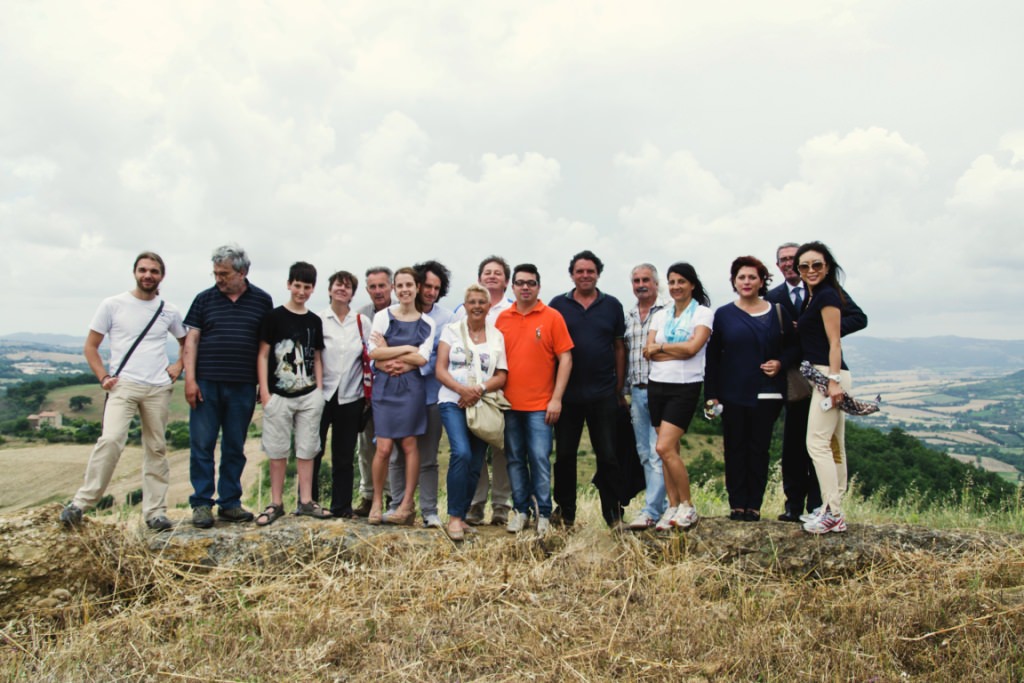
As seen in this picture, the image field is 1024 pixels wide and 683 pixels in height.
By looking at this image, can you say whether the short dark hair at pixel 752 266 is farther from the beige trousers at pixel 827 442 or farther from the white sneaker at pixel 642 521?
the white sneaker at pixel 642 521

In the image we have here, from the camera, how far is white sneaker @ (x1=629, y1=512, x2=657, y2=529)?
5445mm

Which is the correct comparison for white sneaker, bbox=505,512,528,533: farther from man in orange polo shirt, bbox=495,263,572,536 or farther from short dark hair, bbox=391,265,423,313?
short dark hair, bbox=391,265,423,313

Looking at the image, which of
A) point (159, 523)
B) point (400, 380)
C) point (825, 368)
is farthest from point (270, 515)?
point (825, 368)

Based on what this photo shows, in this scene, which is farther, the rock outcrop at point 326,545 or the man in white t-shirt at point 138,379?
the man in white t-shirt at point 138,379

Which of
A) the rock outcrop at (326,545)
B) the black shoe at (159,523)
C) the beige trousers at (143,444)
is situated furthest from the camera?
the black shoe at (159,523)

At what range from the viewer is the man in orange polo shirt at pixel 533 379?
210 inches

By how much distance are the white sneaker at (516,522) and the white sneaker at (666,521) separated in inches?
46.4

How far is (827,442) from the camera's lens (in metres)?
4.93

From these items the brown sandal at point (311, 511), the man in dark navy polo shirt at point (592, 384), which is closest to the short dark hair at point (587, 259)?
the man in dark navy polo shirt at point (592, 384)

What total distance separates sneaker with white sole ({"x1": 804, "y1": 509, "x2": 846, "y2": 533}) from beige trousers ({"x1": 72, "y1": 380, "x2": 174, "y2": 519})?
5561mm

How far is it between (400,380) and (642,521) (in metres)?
2.47

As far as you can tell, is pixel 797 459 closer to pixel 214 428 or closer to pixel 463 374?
pixel 463 374

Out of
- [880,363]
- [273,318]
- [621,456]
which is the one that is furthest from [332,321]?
[880,363]

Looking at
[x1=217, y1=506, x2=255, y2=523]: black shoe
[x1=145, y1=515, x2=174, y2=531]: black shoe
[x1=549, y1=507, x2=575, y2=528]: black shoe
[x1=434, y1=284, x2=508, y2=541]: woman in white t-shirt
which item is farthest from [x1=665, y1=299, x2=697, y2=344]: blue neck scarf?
[x1=145, y1=515, x2=174, y2=531]: black shoe
